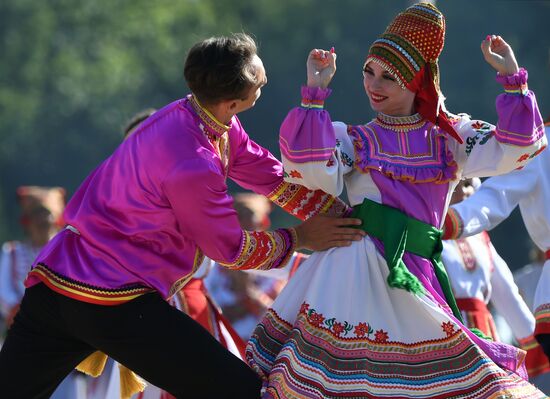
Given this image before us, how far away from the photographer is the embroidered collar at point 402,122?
15.1ft

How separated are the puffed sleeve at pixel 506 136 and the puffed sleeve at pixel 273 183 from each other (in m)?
0.48

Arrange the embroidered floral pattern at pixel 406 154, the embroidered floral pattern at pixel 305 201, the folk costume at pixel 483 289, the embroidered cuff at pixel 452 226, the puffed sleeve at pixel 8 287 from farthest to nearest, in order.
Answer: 1. the puffed sleeve at pixel 8 287
2. the folk costume at pixel 483 289
3. the embroidered cuff at pixel 452 226
4. the embroidered floral pattern at pixel 305 201
5. the embroidered floral pattern at pixel 406 154

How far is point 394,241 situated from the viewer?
176 inches

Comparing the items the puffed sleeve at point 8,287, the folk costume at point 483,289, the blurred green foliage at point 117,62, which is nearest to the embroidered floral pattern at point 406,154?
the folk costume at point 483,289

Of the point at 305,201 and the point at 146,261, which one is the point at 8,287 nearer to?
the point at 305,201

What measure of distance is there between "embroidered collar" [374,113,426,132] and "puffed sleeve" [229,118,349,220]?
0.32 meters

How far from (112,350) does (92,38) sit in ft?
78.2

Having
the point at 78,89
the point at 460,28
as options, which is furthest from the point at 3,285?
the point at 78,89

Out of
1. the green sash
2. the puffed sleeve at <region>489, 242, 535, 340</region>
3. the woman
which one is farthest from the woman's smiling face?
the puffed sleeve at <region>489, 242, 535, 340</region>

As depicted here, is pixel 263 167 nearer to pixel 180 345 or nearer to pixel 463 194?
pixel 180 345

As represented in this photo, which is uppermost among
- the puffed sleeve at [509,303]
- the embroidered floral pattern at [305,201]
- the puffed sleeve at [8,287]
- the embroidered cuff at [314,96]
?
the embroidered cuff at [314,96]

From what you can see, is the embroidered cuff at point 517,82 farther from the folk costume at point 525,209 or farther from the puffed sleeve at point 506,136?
the folk costume at point 525,209

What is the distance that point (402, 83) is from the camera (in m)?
4.55

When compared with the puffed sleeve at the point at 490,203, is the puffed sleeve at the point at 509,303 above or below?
below
